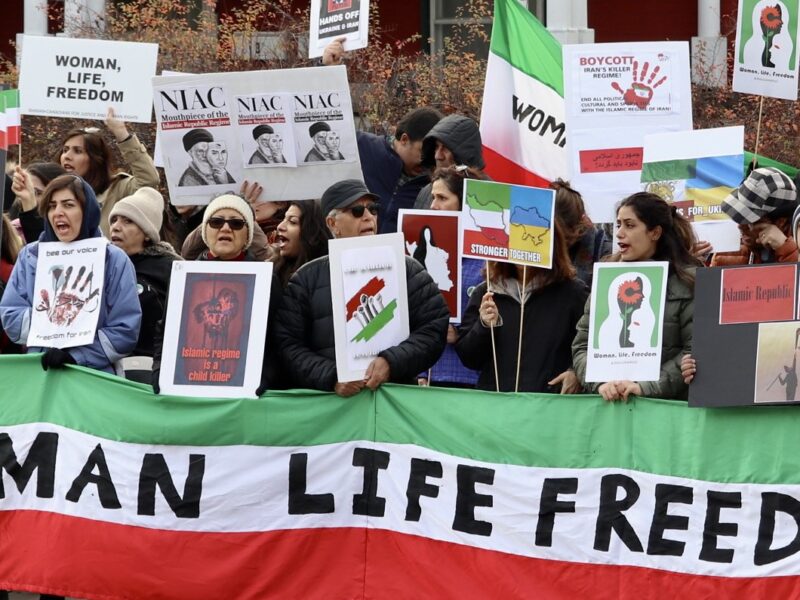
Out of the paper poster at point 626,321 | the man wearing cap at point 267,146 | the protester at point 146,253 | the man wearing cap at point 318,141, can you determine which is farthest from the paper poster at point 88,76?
the paper poster at point 626,321

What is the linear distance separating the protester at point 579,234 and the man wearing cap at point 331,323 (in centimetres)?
91

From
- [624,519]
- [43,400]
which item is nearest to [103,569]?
[43,400]

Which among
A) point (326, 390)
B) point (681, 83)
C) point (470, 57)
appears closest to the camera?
point (326, 390)

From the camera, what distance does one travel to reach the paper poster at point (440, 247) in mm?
7969

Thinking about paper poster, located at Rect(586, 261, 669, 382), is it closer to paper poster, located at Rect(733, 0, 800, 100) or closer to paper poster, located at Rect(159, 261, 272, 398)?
paper poster, located at Rect(159, 261, 272, 398)

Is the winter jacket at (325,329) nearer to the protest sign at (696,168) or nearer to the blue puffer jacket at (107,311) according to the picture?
the blue puffer jacket at (107,311)

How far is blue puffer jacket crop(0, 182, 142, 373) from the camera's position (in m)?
7.61

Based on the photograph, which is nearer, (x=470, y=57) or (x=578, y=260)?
(x=578, y=260)

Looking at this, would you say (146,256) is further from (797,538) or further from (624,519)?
(797,538)

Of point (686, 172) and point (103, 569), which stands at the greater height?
point (686, 172)

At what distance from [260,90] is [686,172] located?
2.22m

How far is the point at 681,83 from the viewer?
926 centimetres

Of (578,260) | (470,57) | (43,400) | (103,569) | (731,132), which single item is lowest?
(103,569)

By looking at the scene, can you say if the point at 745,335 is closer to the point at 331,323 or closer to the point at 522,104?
the point at 331,323
